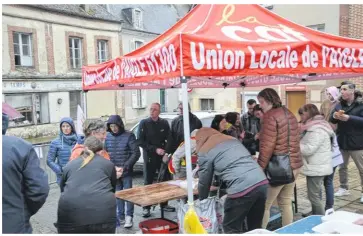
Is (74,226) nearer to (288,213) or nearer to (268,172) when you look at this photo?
(268,172)

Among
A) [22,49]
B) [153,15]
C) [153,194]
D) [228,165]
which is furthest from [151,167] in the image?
[153,15]

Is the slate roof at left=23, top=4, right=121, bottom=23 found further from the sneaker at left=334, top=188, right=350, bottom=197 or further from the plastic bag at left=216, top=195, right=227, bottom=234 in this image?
the plastic bag at left=216, top=195, right=227, bottom=234

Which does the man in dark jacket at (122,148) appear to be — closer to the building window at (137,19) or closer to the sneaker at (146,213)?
the sneaker at (146,213)

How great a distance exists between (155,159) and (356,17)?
11.1 m

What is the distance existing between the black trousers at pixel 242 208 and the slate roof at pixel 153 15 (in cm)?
2527

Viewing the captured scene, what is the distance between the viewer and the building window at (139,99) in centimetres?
2756

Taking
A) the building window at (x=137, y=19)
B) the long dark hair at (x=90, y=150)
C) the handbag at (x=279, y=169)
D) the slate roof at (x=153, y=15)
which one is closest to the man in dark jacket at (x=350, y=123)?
the handbag at (x=279, y=169)

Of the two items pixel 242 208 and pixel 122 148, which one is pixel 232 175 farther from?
pixel 122 148

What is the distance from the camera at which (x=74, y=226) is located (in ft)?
10.3

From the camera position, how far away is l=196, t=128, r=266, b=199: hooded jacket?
3314 millimetres

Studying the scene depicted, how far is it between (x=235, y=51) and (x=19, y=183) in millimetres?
2016

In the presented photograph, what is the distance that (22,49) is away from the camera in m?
20.7

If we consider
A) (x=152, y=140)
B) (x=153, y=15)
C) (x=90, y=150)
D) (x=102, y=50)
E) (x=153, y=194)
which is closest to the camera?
(x=90, y=150)

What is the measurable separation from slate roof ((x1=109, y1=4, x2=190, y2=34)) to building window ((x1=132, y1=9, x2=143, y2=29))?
0.33 meters
